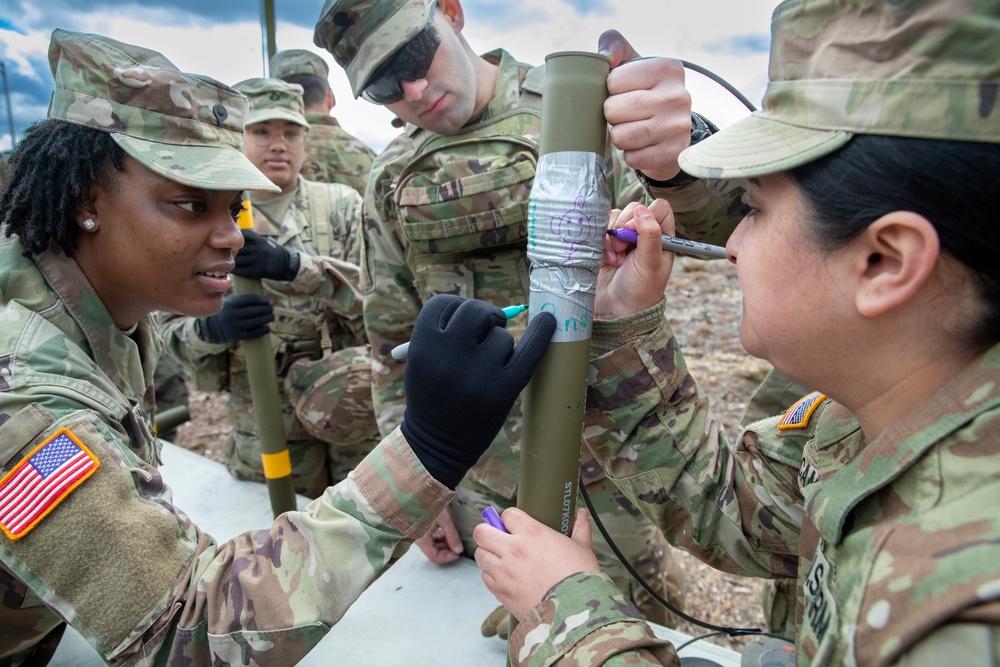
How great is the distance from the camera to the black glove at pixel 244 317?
2695 millimetres

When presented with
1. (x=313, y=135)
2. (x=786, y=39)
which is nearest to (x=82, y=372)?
(x=786, y=39)

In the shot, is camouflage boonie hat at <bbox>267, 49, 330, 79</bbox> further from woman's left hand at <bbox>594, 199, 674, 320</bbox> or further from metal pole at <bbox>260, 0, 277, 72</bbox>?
woman's left hand at <bbox>594, 199, 674, 320</bbox>

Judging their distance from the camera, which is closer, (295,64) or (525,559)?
(525,559)

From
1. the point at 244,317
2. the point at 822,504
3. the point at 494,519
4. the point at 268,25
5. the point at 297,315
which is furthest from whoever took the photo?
the point at 268,25

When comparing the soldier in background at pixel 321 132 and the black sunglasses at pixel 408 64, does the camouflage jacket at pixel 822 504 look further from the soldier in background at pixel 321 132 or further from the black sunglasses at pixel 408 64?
the soldier in background at pixel 321 132

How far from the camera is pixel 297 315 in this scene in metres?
3.48

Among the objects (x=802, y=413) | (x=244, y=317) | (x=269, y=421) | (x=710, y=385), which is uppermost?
(x=802, y=413)

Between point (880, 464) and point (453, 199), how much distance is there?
1.60 metres

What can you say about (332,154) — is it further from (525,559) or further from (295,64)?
(525,559)

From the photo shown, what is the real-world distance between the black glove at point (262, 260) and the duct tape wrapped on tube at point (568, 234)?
75.3 inches

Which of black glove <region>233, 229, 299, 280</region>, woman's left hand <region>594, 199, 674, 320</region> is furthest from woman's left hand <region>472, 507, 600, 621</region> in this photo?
black glove <region>233, 229, 299, 280</region>

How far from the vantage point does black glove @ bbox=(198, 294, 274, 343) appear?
270 centimetres

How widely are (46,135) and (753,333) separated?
1743mm

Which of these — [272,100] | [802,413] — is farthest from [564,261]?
[272,100]
